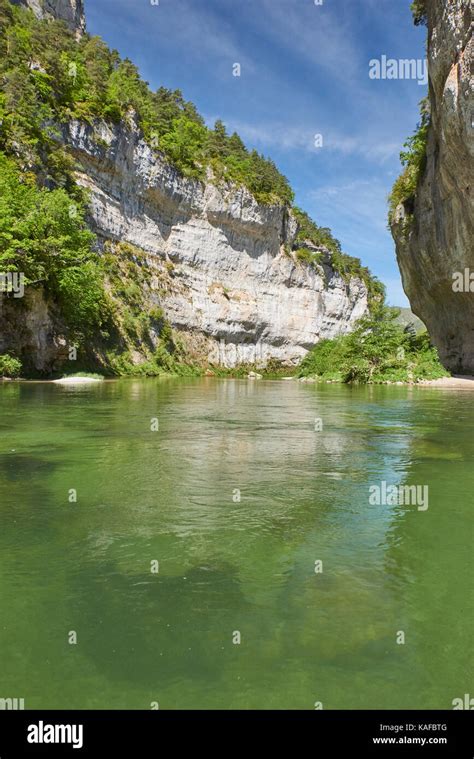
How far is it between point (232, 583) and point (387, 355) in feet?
122

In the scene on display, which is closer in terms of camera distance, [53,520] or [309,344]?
[53,520]

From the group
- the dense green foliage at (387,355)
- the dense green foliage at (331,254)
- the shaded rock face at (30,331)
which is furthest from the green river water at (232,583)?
the dense green foliage at (331,254)

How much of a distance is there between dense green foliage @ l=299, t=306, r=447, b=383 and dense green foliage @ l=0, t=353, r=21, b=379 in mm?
22913

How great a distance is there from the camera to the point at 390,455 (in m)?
8.33

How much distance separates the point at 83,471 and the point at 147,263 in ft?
177

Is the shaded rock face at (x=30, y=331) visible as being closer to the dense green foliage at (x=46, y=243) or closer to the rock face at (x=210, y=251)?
the dense green foliage at (x=46, y=243)

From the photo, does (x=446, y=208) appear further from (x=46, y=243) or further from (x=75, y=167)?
(x=75, y=167)

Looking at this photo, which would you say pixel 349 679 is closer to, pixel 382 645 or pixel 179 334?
pixel 382 645

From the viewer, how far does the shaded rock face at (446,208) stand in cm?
2172

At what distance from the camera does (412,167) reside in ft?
118
